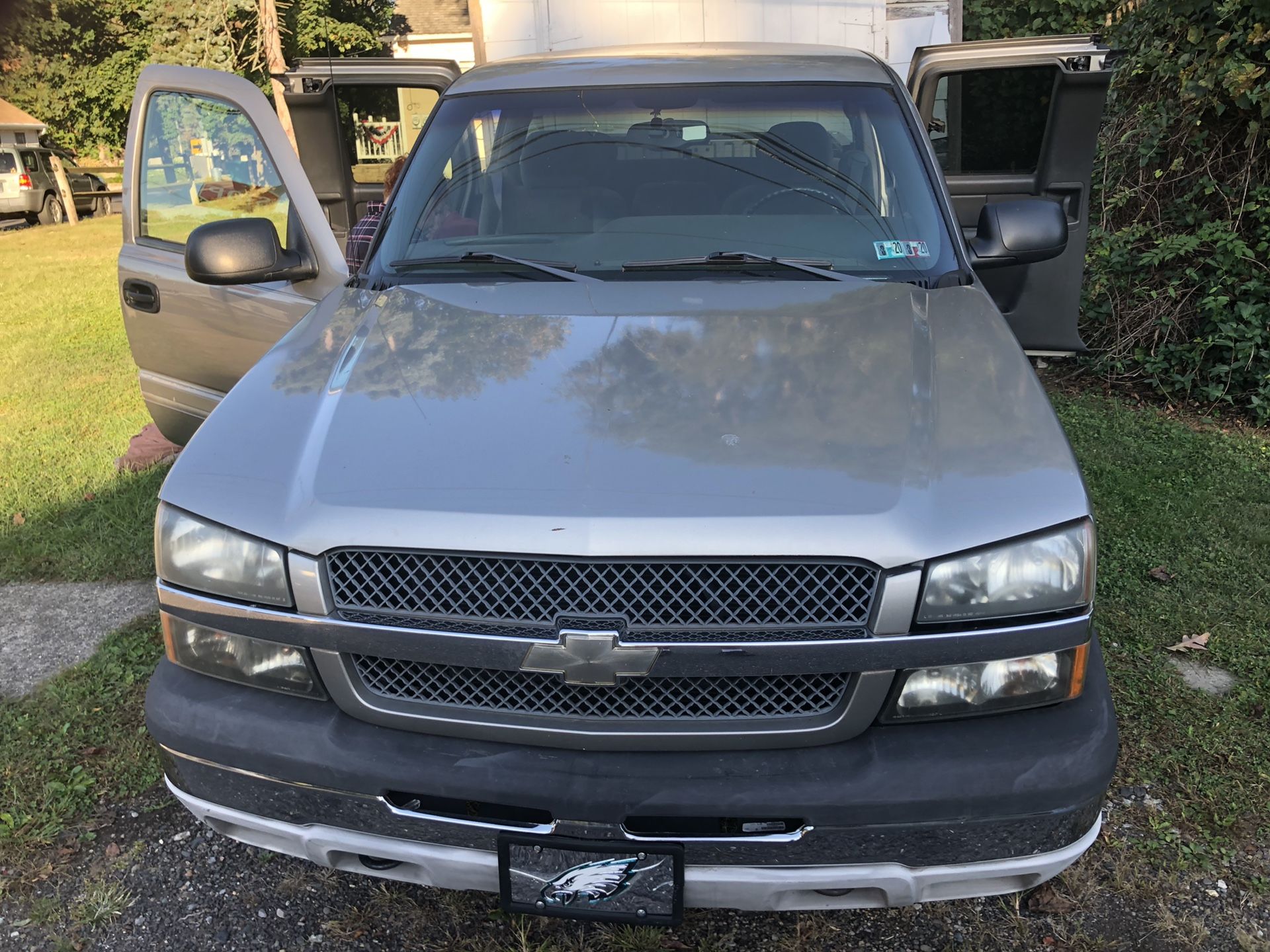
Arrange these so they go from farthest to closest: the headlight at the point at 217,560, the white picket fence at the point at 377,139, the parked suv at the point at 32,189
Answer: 1. the parked suv at the point at 32,189
2. the white picket fence at the point at 377,139
3. the headlight at the point at 217,560

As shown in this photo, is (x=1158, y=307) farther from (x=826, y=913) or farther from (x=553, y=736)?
(x=553, y=736)

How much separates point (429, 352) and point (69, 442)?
4667 millimetres

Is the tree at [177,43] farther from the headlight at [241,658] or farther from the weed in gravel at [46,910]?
the headlight at [241,658]

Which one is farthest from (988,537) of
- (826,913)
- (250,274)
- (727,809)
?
(250,274)

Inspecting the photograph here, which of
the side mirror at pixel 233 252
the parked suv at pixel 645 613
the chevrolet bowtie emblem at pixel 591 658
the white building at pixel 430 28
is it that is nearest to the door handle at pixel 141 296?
the side mirror at pixel 233 252

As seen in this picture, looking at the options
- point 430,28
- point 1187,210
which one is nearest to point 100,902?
point 1187,210

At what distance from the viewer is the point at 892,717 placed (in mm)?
2004

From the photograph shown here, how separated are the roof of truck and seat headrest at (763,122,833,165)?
0.47ft

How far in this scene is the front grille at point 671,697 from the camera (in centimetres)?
200

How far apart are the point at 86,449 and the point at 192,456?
172 inches

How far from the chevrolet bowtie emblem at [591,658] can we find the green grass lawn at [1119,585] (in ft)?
5.53

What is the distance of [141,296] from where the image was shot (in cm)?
429

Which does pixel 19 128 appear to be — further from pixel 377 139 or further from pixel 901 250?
pixel 901 250

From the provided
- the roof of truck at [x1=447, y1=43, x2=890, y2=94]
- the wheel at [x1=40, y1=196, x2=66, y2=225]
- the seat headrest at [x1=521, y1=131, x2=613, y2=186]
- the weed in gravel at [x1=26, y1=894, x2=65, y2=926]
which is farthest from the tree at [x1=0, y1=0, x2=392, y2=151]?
the weed in gravel at [x1=26, y1=894, x2=65, y2=926]
